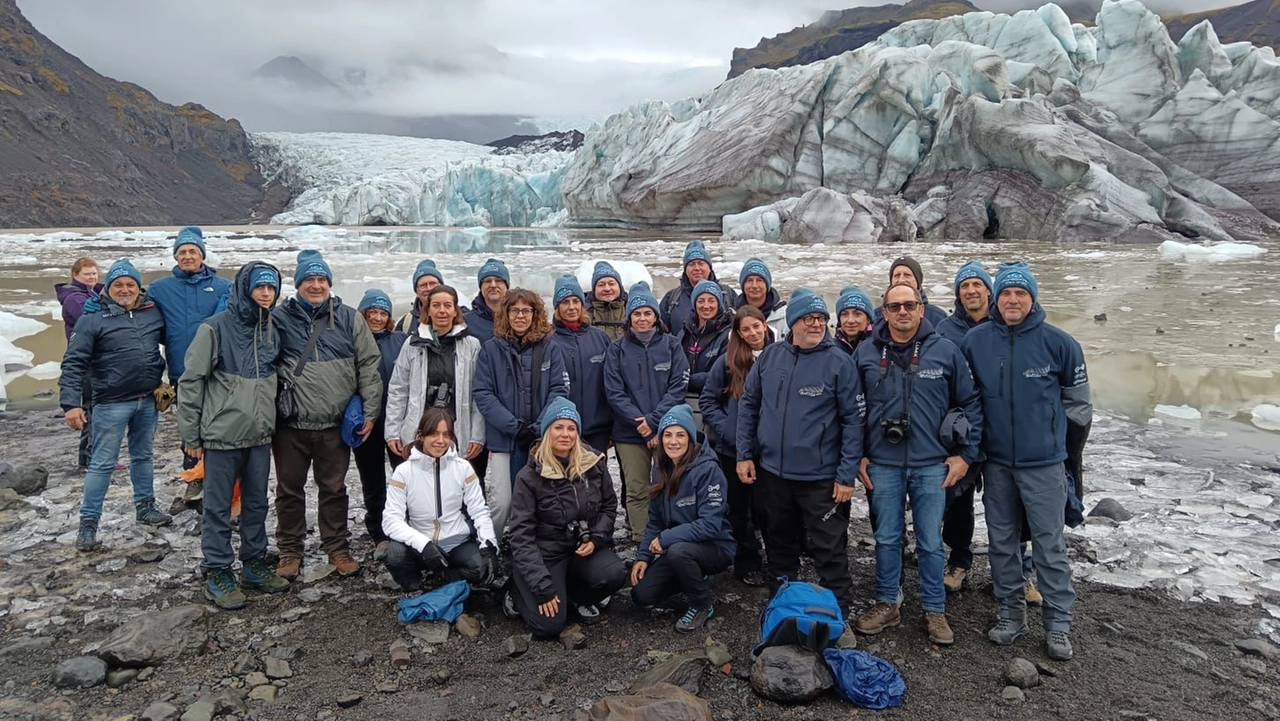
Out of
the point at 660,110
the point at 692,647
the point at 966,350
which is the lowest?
the point at 692,647

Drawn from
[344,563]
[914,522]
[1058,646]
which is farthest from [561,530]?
[1058,646]

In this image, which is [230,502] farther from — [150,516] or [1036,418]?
[1036,418]

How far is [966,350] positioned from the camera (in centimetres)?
361

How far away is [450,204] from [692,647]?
63.8 m

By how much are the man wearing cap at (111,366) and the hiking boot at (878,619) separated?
4.55m

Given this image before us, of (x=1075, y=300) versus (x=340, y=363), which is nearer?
(x=340, y=363)

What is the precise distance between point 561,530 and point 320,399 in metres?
1.56

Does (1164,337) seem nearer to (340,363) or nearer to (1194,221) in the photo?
(340,363)

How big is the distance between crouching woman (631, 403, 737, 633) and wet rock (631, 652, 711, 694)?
458 millimetres

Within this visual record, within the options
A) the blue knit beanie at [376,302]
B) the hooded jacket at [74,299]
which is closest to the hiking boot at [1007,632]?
the blue knit beanie at [376,302]

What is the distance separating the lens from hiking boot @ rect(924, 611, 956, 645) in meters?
3.51

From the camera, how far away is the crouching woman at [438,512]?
3.88m

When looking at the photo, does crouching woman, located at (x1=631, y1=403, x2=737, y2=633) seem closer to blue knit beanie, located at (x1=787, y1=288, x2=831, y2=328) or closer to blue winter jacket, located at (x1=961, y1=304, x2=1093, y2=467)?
blue knit beanie, located at (x1=787, y1=288, x2=831, y2=328)

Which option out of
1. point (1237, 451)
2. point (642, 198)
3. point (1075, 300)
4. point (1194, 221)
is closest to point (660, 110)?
point (642, 198)
